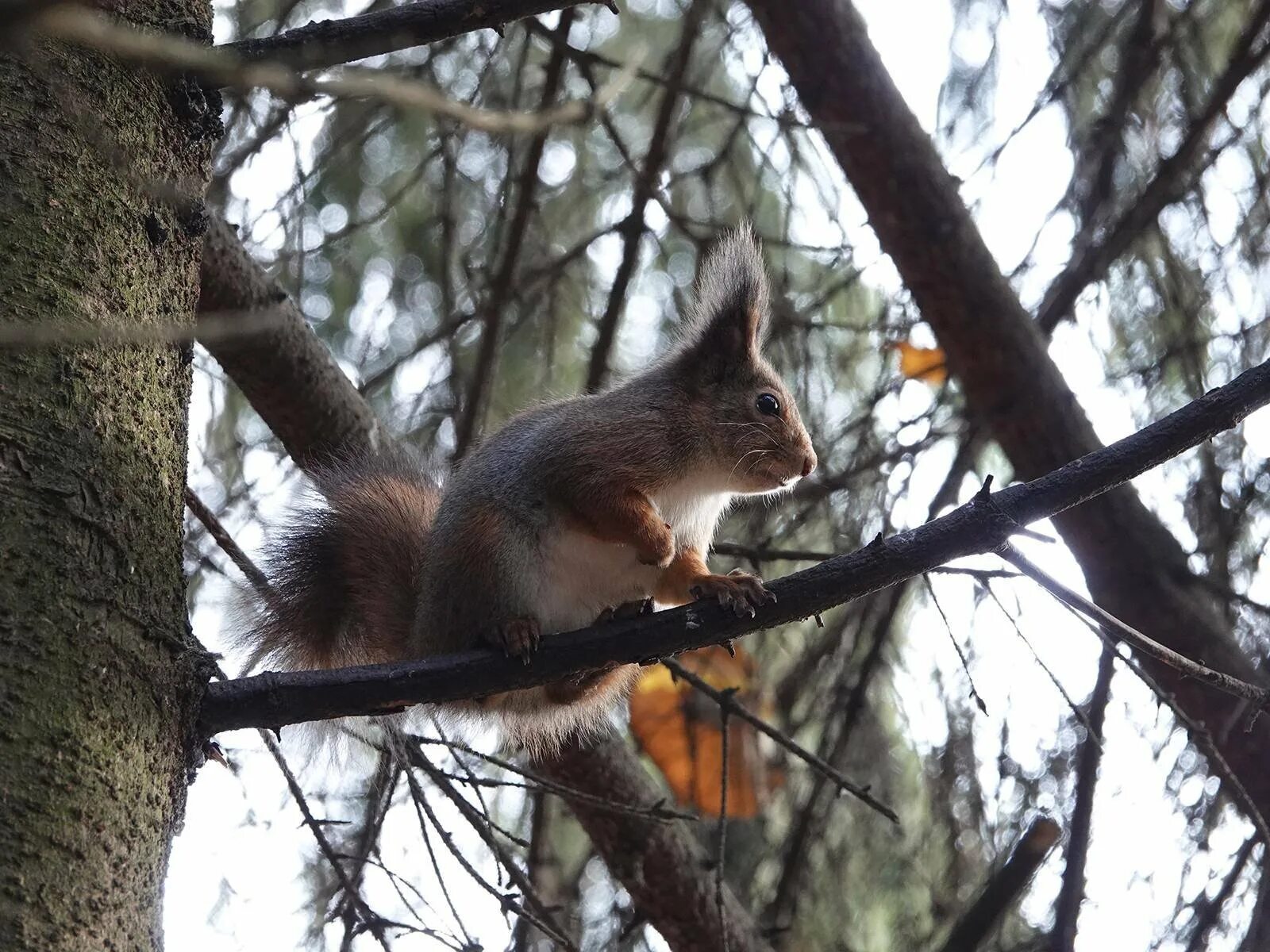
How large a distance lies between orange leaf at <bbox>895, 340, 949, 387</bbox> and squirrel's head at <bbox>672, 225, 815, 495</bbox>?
0.61 metres

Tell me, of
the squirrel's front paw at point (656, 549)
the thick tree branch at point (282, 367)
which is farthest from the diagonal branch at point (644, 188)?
the squirrel's front paw at point (656, 549)

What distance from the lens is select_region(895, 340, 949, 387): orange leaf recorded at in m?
3.25

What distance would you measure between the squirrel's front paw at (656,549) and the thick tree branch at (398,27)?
2.71 ft

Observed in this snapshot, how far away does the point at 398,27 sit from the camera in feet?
5.15

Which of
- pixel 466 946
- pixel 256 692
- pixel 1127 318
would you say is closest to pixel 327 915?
pixel 466 946

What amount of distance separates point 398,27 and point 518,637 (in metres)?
0.78

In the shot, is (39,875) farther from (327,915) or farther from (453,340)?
(453,340)

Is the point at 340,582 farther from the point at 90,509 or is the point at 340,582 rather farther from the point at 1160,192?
the point at 1160,192

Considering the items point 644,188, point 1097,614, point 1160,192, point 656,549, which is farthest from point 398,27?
point 1160,192

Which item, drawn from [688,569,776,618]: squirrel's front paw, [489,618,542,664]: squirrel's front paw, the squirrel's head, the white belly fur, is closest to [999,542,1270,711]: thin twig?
[688,569,776,618]: squirrel's front paw

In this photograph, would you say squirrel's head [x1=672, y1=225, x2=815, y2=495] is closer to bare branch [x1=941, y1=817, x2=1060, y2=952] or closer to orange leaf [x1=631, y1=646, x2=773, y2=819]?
orange leaf [x1=631, y1=646, x2=773, y2=819]

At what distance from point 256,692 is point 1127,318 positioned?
2.31m

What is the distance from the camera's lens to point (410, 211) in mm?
3404

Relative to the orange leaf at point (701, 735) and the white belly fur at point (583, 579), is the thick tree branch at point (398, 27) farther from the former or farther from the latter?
the orange leaf at point (701, 735)
